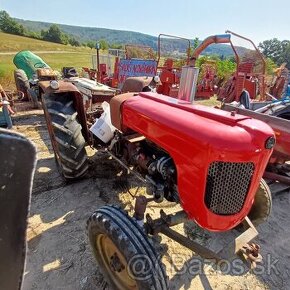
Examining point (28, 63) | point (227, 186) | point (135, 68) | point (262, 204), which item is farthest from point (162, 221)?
point (28, 63)

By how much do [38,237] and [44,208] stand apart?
1.52ft

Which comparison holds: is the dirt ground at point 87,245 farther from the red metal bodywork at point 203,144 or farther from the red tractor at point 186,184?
the red metal bodywork at point 203,144

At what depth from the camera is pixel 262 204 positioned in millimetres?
2453

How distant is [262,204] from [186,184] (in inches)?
42.9

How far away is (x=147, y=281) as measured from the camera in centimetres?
164

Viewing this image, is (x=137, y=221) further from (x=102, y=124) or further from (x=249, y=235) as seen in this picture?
(x=102, y=124)

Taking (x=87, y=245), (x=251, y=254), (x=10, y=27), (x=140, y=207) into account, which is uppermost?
(x=140, y=207)

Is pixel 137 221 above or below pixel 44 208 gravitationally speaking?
above

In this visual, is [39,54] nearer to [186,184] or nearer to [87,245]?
[87,245]

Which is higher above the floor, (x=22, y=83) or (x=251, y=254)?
(x=251, y=254)

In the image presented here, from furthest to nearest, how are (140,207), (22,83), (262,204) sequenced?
1. (22,83)
2. (262,204)
3. (140,207)

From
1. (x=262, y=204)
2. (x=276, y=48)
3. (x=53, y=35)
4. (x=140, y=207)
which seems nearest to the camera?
(x=140, y=207)

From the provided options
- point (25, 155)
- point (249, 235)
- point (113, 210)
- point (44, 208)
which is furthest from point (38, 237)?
point (25, 155)

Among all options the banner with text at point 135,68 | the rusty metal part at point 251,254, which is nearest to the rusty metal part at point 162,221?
the rusty metal part at point 251,254
